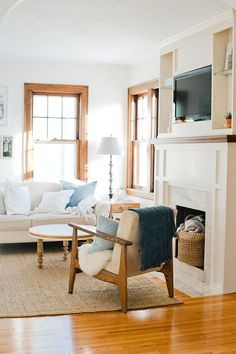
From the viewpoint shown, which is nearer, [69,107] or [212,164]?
[212,164]

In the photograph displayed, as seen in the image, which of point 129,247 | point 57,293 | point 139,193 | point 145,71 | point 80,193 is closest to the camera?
point 129,247

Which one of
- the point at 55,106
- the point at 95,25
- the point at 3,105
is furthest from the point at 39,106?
the point at 95,25

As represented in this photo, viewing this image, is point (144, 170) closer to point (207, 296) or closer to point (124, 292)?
point (207, 296)

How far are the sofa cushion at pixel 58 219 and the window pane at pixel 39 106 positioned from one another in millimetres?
2013

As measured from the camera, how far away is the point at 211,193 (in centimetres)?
521

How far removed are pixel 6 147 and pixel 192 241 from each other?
351 cm

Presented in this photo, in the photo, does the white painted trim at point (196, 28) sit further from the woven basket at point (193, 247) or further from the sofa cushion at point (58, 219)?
the sofa cushion at point (58, 219)

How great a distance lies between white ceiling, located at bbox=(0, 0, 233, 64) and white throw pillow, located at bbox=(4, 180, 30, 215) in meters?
1.92

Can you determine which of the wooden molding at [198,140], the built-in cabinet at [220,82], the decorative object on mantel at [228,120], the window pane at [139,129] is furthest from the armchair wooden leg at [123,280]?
the window pane at [139,129]

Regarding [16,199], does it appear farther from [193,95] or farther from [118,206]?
[193,95]

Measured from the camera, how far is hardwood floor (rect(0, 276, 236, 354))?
348 cm

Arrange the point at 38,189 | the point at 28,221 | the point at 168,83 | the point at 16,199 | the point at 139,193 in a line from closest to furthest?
1. the point at 168,83
2. the point at 28,221
3. the point at 16,199
4. the point at 38,189
5. the point at 139,193

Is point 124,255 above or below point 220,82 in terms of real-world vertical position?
below

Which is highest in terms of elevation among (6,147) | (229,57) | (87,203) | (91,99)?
(229,57)
